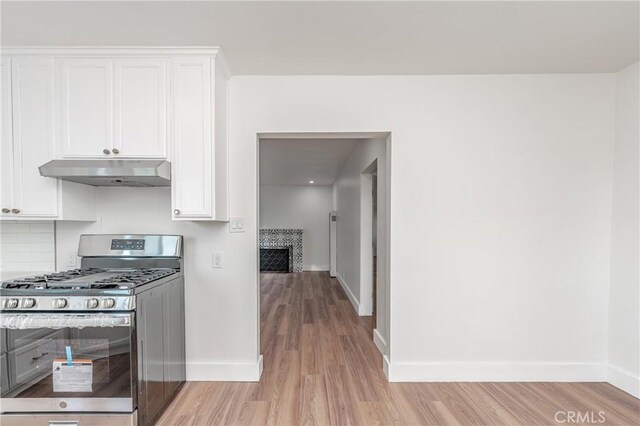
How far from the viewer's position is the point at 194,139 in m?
2.10

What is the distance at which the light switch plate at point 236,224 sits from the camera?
2.48m

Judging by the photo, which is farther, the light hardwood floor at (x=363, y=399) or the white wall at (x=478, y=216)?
the white wall at (x=478, y=216)

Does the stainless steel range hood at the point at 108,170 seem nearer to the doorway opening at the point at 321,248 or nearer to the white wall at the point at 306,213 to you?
the doorway opening at the point at 321,248

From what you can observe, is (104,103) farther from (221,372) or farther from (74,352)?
(221,372)

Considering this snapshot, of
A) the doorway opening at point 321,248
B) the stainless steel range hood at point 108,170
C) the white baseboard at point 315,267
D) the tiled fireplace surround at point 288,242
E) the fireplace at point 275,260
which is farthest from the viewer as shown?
the white baseboard at point 315,267

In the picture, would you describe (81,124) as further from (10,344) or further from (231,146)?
(10,344)

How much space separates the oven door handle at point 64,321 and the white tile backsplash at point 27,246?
2.78 ft

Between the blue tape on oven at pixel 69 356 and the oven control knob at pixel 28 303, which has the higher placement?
the oven control knob at pixel 28 303

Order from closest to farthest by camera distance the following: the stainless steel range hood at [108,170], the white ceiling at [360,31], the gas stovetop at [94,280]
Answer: the white ceiling at [360,31], the gas stovetop at [94,280], the stainless steel range hood at [108,170]

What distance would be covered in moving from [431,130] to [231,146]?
162cm

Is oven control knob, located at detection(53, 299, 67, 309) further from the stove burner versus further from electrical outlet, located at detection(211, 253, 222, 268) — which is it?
electrical outlet, located at detection(211, 253, 222, 268)

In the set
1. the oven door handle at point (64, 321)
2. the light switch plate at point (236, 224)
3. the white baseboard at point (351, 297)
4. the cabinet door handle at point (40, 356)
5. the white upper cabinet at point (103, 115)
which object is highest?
the white upper cabinet at point (103, 115)

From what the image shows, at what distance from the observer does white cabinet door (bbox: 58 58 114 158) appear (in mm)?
2064

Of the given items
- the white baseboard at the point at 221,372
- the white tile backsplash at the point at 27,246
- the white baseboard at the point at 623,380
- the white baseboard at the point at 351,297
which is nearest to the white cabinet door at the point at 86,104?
the white tile backsplash at the point at 27,246
